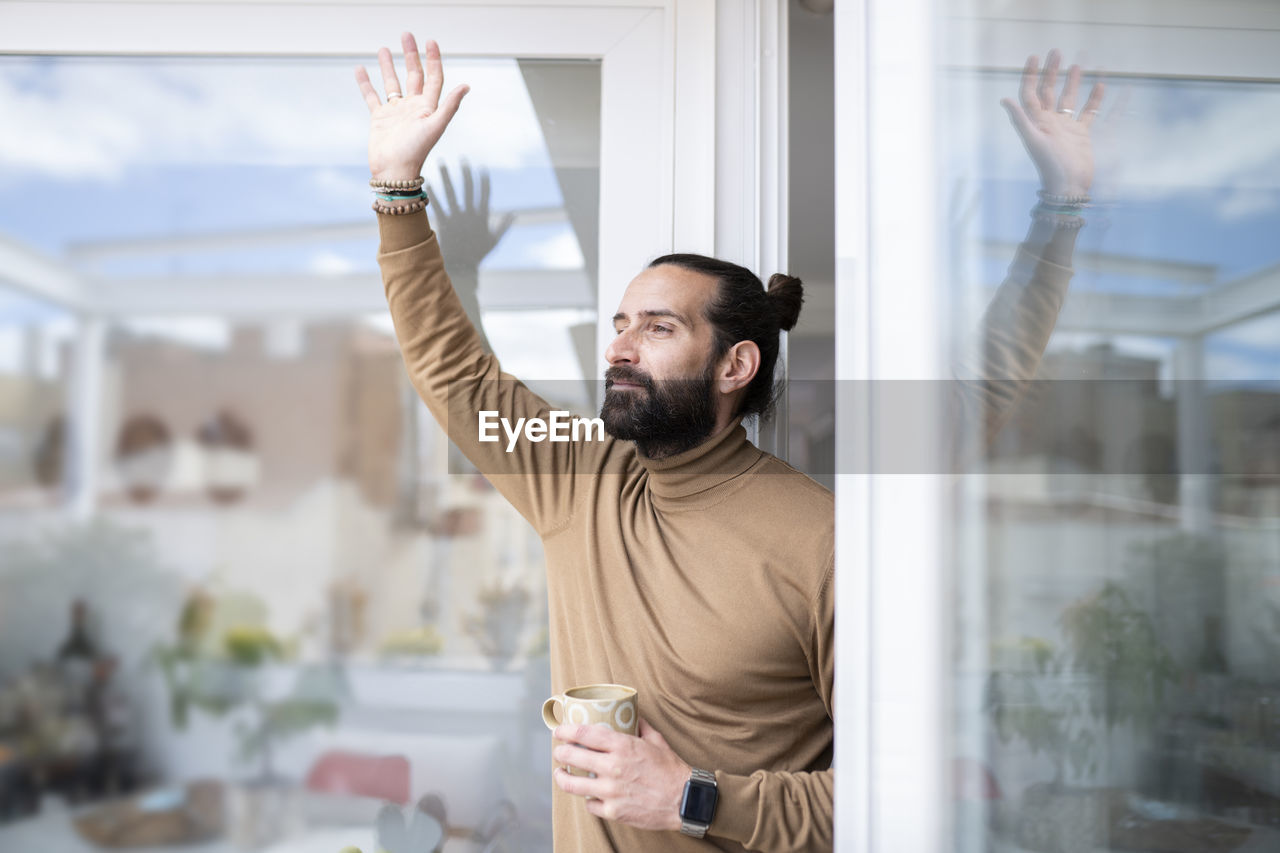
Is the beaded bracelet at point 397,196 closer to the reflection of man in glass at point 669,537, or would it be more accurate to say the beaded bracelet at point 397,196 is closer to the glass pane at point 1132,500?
the reflection of man in glass at point 669,537

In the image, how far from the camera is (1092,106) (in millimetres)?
440

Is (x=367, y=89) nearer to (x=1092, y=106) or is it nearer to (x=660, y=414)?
(x=660, y=414)

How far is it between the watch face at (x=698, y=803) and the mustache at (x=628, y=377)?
1.55 feet

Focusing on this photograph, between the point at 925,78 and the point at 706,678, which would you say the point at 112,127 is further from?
the point at 925,78

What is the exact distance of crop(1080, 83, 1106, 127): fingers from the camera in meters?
0.44

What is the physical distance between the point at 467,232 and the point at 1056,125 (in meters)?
1.07

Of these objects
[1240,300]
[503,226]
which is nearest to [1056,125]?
[1240,300]

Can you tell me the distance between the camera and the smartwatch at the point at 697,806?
2.89 ft

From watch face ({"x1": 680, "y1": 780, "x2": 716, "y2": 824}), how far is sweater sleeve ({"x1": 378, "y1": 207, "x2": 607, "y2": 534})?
41 centimetres

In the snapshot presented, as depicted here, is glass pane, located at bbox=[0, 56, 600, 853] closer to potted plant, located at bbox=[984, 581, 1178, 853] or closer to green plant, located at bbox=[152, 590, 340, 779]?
green plant, located at bbox=[152, 590, 340, 779]

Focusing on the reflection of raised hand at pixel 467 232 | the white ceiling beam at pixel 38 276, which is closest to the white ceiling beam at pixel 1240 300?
the reflection of raised hand at pixel 467 232

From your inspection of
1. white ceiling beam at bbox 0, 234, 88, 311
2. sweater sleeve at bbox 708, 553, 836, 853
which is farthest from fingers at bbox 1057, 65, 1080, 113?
white ceiling beam at bbox 0, 234, 88, 311

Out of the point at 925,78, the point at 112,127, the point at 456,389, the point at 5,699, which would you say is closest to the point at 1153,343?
the point at 925,78

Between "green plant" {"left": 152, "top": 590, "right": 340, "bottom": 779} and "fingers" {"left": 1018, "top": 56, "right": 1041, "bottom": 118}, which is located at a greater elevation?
"fingers" {"left": 1018, "top": 56, "right": 1041, "bottom": 118}
